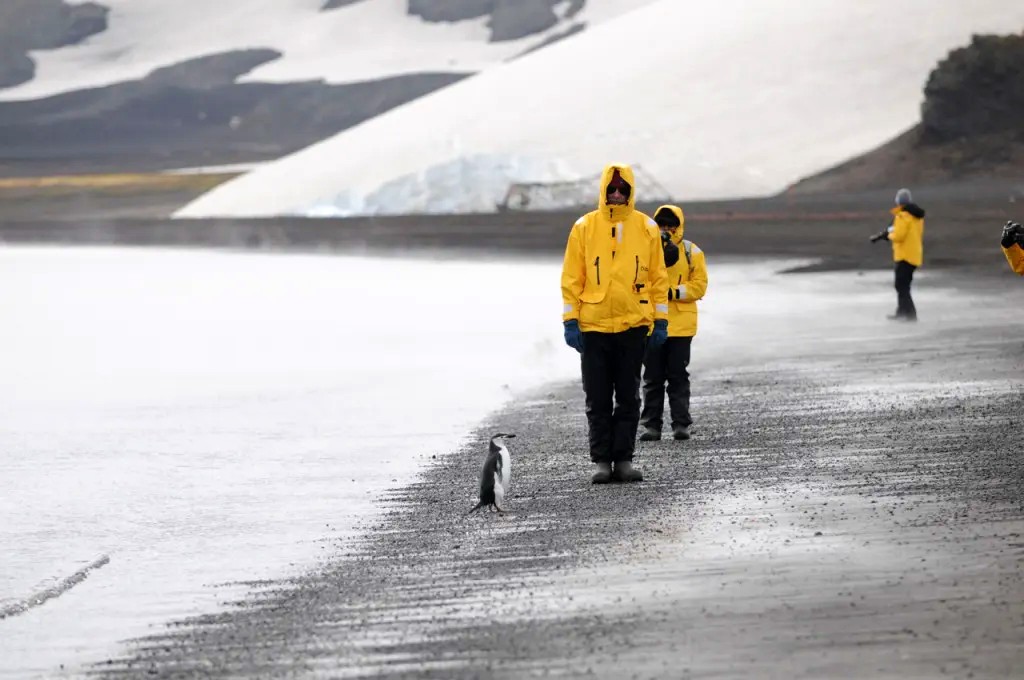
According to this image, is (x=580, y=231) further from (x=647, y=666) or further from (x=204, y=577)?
(x=647, y=666)

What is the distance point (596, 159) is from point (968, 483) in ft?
236

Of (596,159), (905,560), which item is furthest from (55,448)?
(596,159)

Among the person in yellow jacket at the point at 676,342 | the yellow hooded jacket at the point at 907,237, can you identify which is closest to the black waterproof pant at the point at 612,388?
the person in yellow jacket at the point at 676,342

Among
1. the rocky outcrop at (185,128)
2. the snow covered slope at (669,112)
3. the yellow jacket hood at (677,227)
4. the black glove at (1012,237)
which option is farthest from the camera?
the rocky outcrop at (185,128)

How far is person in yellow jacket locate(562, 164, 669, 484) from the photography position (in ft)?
34.8

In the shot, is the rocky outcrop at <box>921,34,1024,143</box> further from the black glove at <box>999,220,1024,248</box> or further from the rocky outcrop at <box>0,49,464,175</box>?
the rocky outcrop at <box>0,49,464,175</box>

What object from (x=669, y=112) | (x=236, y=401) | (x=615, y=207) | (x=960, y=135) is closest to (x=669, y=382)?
(x=615, y=207)

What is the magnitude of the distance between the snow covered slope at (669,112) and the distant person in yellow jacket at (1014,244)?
57786mm

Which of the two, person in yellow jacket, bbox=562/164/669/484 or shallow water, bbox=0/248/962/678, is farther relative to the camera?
person in yellow jacket, bbox=562/164/669/484

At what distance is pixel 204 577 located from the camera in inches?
338

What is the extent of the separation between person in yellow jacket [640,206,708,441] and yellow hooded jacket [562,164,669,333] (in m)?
2.05

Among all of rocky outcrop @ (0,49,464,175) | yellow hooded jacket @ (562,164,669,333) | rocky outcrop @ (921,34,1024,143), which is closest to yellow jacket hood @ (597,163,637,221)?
yellow hooded jacket @ (562,164,669,333)

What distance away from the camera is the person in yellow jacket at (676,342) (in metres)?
12.9

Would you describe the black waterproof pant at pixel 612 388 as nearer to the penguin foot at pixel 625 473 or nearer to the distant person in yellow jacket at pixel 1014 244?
the penguin foot at pixel 625 473
